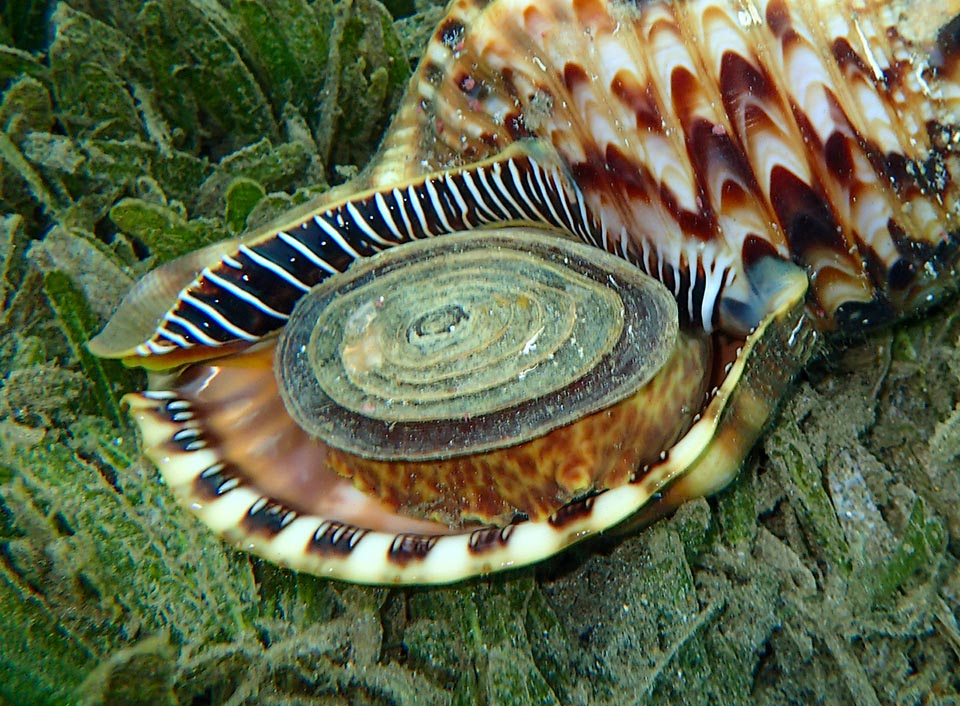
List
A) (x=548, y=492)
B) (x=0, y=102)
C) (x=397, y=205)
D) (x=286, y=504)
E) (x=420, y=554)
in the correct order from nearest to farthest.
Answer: (x=420, y=554), (x=548, y=492), (x=286, y=504), (x=397, y=205), (x=0, y=102)

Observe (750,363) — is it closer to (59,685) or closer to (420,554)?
(420,554)

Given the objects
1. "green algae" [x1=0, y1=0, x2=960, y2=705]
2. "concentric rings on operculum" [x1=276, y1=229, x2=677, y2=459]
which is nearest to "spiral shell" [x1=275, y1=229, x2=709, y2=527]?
"concentric rings on operculum" [x1=276, y1=229, x2=677, y2=459]

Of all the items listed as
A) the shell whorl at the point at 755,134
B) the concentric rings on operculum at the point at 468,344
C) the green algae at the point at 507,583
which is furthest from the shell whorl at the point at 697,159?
the green algae at the point at 507,583

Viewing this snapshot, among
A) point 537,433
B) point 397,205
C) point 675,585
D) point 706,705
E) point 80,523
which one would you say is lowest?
point 706,705

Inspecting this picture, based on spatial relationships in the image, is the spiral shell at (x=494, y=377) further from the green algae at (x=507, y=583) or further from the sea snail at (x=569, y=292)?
the green algae at (x=507, y=583)

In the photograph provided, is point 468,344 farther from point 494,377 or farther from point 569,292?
point 569,292

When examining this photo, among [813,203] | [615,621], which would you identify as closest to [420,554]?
[615,621]

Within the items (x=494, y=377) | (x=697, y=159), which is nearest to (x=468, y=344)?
(x=494, y=377)
